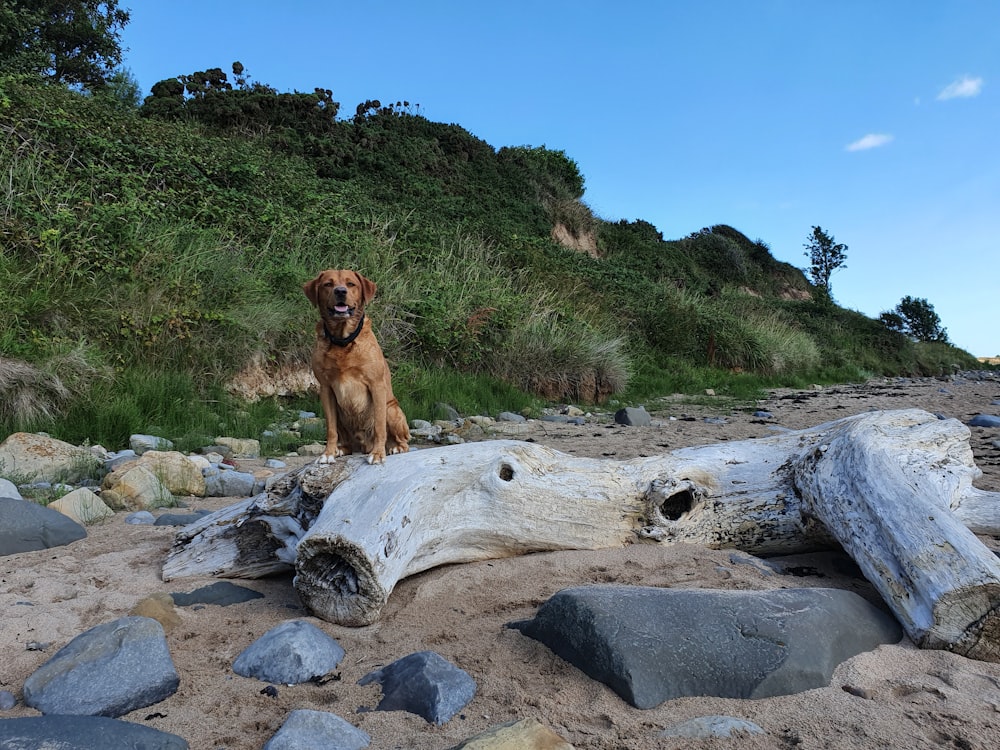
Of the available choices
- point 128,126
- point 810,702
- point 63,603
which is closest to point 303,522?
point 63,603

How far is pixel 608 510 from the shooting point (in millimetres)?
3334

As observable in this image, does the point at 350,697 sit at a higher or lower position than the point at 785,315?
lower

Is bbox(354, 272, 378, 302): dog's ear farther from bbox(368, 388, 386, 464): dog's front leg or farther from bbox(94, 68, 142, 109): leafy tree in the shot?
bbox(94, 68, 142, 109): leafy tree

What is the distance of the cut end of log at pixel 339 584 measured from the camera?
8.44 feet

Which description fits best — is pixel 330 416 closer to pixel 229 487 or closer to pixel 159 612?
pixel 229 487

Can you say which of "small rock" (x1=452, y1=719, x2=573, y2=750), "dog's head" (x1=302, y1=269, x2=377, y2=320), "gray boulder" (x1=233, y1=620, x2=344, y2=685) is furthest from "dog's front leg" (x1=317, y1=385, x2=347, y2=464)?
"small rock" (x1=452, y1=719, x2=573, y2=750)

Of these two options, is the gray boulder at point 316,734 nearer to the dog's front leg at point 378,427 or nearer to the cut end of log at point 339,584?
the cut end of log at point 339,584

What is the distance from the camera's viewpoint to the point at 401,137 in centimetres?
1975

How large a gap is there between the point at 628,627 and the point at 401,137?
19.6 meters

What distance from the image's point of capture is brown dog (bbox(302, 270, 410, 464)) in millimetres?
3877

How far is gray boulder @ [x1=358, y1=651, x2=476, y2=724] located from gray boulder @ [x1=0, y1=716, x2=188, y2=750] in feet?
1.86

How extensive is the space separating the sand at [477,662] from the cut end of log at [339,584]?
0.23 feet

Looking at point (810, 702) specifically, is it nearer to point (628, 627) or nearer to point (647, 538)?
point (628, 627)

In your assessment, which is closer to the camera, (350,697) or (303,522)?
(350,697)
